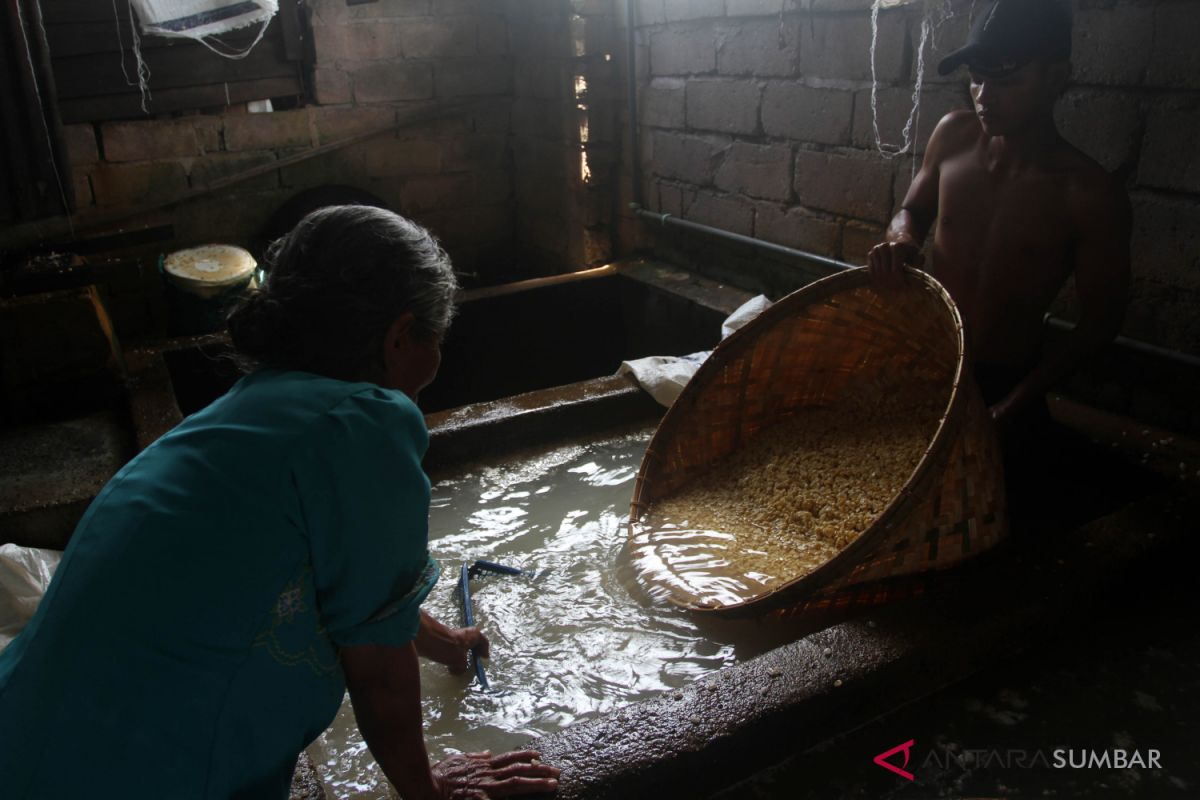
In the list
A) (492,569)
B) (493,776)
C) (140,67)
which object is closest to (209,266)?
(140,67)

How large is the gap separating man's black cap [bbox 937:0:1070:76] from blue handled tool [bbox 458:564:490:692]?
2.32 m

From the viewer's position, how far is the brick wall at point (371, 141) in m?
6.04

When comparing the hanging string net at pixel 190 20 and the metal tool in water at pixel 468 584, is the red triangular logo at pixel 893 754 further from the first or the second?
the hanging string net at pixel 190 20

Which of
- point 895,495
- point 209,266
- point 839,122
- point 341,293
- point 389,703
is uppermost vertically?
point 839,122

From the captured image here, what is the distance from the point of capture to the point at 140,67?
5.79 metres

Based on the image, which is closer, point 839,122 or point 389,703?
point 389,703

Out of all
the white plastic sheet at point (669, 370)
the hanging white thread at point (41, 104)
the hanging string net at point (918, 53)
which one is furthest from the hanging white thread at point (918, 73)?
the hanging white thread at point (41, 104)

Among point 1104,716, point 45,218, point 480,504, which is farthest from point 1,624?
point 45,218

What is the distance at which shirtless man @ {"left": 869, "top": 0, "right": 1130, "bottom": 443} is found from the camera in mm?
2787

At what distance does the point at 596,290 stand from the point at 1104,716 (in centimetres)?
417

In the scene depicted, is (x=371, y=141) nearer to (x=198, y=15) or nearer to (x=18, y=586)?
(x=198, y=15)

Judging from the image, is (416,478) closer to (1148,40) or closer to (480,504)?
(480,504)

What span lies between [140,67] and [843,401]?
5.02 m

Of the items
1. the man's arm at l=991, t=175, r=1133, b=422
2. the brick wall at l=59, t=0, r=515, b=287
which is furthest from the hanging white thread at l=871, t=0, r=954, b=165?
the brick wall at l=59, t=0, r=515, b=287
